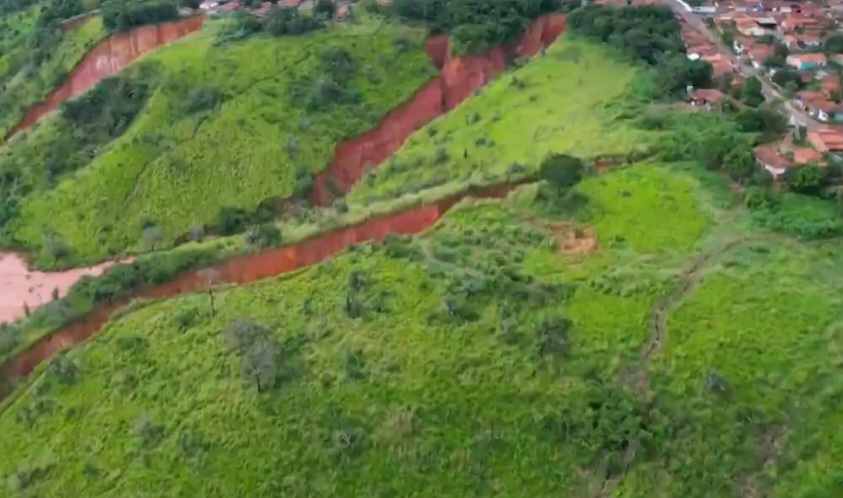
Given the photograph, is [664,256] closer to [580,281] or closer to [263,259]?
[580,281]

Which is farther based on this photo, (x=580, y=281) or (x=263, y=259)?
(x=263, y=259)

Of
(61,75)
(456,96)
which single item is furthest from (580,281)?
(61,75)

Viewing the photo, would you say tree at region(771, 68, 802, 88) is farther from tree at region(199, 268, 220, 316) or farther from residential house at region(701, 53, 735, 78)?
tree at region(199, 268, 220, 316)

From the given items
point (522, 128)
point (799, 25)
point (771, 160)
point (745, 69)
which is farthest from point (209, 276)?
point (799, 25)

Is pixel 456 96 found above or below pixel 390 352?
below

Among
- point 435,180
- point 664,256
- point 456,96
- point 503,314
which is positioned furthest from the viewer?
point 456,96

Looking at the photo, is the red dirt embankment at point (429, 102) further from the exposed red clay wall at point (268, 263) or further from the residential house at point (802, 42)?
the residential house at point (802, 42)

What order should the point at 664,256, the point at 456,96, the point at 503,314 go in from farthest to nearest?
the point at 456,96 → the point at 664,256 → the point at 503,314
